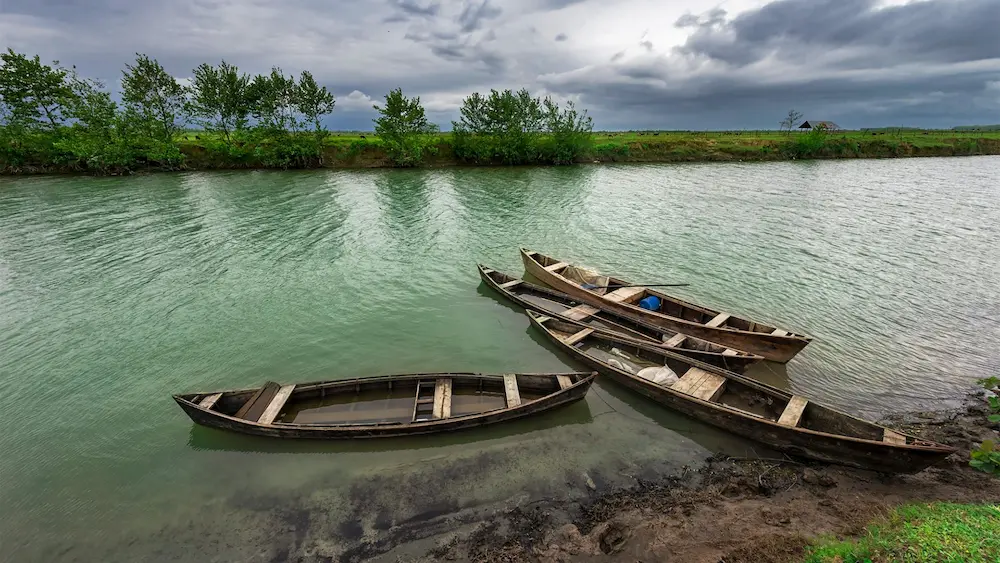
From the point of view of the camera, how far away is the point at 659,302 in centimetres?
1884

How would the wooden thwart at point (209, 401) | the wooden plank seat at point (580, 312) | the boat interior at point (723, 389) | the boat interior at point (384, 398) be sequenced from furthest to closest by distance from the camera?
the wooden plank seat at point (580, 312) < the boat interior at point (384, 398) < the wooden thwart at point (209, 401) < the boat interior at point (723, 389)

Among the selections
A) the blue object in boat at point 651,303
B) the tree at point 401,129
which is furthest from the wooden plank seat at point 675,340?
the tree at point 401,129

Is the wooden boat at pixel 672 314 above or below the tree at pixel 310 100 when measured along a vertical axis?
below

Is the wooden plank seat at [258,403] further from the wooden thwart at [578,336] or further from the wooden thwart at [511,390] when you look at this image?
the wooden thwart at [578,336]

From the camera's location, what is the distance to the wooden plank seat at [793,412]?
36.8ft

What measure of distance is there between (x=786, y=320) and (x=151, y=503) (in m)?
24.5

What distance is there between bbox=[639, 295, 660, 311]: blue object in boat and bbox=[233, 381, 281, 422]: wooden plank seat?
608 inches

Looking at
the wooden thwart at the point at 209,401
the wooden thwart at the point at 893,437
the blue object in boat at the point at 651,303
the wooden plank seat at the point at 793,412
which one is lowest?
the wooden thwart at the point at 209,401

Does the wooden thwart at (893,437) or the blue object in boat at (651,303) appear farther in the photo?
the blue object in boat at (651,303)

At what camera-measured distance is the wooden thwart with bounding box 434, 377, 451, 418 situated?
40.3 ft

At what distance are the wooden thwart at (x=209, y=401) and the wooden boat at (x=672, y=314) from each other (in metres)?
15.2

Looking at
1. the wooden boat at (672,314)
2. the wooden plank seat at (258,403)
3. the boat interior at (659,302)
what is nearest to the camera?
the wooden plank seat at (258,403)

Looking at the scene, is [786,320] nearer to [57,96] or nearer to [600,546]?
[600,546]

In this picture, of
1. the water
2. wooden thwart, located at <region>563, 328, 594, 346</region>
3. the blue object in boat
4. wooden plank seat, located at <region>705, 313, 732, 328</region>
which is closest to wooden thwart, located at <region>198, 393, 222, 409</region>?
the water
